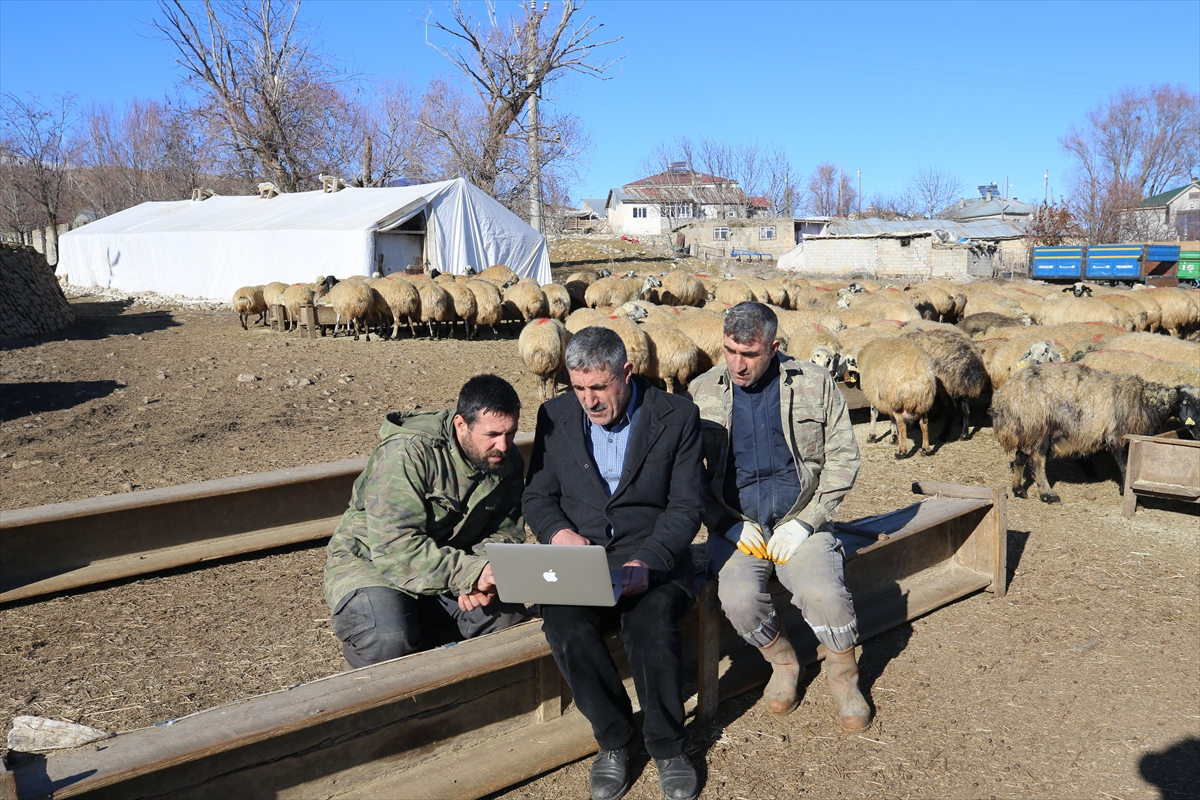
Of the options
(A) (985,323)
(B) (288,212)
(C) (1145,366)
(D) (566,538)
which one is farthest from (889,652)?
(B) (288,212)

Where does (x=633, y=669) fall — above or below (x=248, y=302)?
below

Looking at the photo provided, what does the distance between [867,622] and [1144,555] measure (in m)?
2.79

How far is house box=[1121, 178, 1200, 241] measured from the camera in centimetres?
5775

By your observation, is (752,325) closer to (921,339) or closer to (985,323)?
(921,339)

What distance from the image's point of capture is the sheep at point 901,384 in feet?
28.7

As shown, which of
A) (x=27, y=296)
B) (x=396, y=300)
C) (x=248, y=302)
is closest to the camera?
(x=27, y=296)

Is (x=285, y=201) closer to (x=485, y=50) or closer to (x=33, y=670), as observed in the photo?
(x=485, y=50)

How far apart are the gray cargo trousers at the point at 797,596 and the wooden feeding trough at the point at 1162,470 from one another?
436cm

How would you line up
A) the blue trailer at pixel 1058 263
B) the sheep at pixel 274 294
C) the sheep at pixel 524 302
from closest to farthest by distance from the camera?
the sheep at pixel 274 294
the sheep at pixel 524 302
the blue trailer at pixel 1058 263

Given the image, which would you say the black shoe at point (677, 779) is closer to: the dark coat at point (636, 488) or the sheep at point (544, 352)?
the dark coat at point (636, 488)

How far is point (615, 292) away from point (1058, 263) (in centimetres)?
2538

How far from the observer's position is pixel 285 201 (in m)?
28.9

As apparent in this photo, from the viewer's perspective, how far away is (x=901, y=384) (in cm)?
879

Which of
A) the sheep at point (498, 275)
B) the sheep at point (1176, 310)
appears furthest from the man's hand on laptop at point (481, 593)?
the sheep at point (1176, 310)
